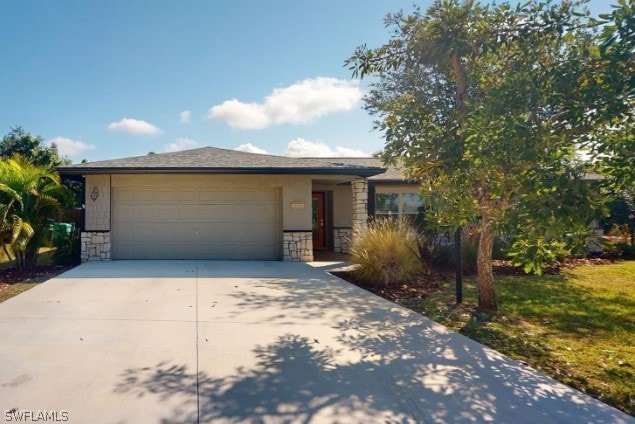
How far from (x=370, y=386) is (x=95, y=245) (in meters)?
10.8

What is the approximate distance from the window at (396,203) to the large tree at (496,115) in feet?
25.7

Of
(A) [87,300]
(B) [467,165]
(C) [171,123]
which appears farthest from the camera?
(C) [171,123]

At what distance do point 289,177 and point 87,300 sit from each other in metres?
6.85

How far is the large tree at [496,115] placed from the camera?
4.07 m

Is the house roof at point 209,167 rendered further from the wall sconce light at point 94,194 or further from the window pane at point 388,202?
the window pane at point 388,202

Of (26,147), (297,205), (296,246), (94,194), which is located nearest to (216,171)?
(297,205)

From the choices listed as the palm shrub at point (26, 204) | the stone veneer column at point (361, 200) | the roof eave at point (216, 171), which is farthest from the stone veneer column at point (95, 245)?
the stone veneer column at point (361, 200)

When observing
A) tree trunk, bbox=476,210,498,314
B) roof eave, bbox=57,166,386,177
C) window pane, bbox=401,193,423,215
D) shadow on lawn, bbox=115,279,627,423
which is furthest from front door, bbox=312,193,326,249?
shadow on lawn, bbox=115,279,627,423

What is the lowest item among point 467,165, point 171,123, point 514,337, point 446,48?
point 514,337

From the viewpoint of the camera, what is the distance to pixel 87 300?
22.0 feet

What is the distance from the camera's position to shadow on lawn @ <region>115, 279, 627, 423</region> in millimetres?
3074

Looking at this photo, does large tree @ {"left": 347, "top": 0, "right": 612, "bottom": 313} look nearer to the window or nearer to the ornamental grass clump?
the ornamental grass clump

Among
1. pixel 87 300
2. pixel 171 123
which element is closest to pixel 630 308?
pixel 87 300

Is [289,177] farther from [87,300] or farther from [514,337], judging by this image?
[514,337]
